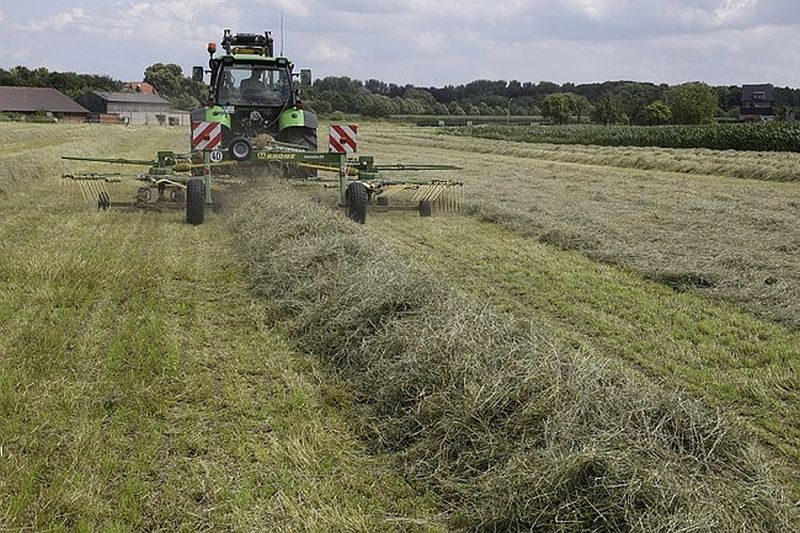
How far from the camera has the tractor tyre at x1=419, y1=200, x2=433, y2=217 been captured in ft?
37.2

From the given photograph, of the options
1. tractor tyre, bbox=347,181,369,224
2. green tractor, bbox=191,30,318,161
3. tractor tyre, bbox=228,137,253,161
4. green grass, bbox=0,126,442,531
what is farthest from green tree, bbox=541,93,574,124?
green grass, bbox=0,126,442,531

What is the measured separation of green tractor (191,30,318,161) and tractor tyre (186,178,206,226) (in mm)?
2649

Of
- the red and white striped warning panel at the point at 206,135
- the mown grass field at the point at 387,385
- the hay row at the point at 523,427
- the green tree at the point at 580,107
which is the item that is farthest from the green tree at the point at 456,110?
the hay row at the point at 523,427

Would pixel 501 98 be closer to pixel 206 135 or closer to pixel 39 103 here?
pixel 39 103

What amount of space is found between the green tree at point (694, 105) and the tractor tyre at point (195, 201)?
53.8 metres

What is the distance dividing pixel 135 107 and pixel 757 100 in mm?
63509

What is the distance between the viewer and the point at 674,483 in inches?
110

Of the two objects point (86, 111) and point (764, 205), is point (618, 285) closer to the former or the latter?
point (764, 205)

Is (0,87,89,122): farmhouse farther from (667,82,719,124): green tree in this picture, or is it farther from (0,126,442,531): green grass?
(0,126,442,531): green grass

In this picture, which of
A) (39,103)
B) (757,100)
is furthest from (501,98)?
(39,103)

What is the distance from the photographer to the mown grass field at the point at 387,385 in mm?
3016

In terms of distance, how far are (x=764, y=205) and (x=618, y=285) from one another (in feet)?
23.5

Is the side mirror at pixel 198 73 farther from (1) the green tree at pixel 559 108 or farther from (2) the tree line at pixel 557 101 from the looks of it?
(1) the green tree at pixel 559 108

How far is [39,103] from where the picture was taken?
73.1m
